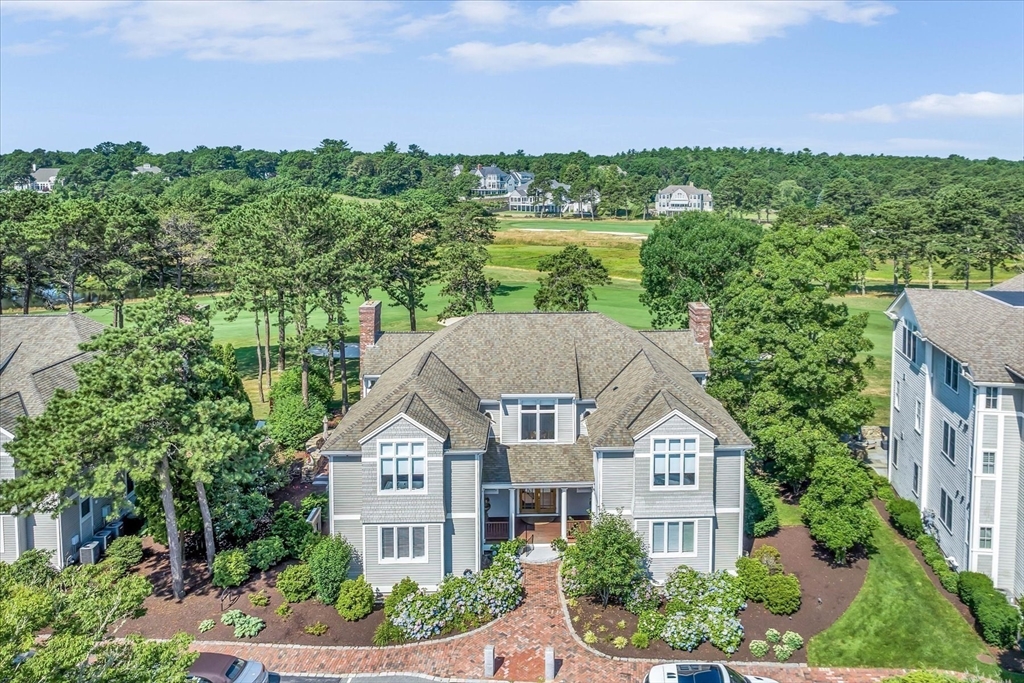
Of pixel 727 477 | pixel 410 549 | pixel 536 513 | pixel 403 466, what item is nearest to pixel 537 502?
pixel 536 513

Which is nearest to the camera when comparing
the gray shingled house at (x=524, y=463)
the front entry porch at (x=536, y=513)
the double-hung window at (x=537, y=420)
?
the gray shingled house at (x=524, y=463)

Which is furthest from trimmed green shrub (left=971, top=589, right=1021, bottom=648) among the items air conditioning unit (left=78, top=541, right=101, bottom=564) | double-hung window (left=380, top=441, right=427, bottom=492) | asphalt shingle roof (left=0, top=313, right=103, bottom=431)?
asphalt shingle roof (left=0, top=313, right=103, bottom=431)

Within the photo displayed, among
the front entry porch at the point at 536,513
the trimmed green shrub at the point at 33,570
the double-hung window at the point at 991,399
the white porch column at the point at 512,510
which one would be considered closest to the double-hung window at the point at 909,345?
the double-hung window at the point at 991,399

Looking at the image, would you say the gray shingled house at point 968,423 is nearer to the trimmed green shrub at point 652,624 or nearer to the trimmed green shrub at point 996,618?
the trimmed green shrub at point 996,618

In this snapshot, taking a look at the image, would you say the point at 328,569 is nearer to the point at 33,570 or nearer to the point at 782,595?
the point at 33,570

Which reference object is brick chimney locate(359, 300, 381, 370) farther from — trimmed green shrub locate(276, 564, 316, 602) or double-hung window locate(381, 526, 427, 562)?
trimmed green shrub locate(276, 564, 316, 602)

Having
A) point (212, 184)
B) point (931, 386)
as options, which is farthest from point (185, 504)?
point (212, 184)

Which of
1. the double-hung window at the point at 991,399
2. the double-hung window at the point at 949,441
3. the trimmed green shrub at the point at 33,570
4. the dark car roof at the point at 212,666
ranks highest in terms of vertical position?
the double-hung window at the point at 991,399
